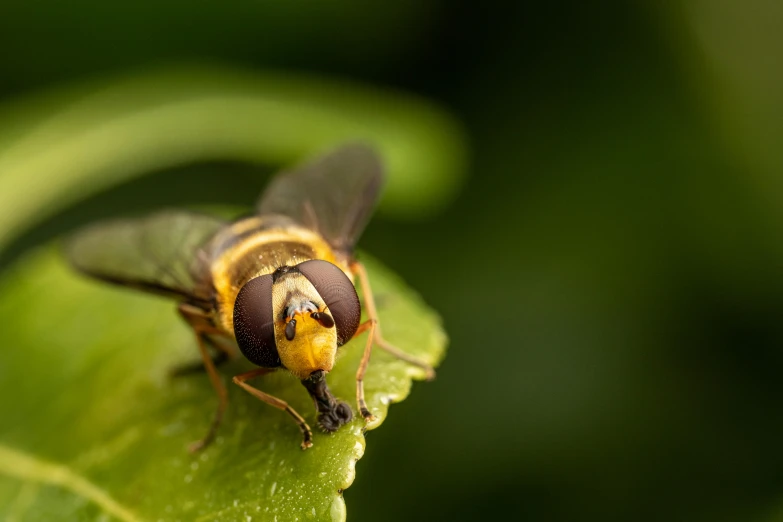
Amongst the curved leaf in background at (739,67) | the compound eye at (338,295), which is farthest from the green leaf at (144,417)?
the curved leaf in background at (739,67)

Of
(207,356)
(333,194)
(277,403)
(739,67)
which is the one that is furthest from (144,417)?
(739,67)

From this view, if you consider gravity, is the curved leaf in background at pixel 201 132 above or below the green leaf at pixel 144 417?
above

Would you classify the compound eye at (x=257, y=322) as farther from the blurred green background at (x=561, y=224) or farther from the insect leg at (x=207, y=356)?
the blurred green background at (x=561, y=224)

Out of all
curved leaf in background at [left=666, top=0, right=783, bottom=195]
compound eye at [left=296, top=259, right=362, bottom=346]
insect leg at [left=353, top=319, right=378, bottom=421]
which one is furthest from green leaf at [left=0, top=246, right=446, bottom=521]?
curved leaf in background at [left=666, top=0, right=783, bottom=195]

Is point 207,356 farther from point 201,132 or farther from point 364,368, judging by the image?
point 201,132

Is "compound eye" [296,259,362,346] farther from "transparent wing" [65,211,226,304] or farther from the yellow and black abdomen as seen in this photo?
"transparent wing" [65,211,226,304]

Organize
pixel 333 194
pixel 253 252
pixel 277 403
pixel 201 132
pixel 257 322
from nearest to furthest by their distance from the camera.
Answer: pixel 257 322 → pixel 277 403 → pixel 253 252 → pixel 333 194 → pixel 201 132

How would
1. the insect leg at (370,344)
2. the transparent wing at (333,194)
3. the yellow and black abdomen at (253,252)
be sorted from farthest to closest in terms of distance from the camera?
the transparent wing at (333,194) < the yellow and black abdomen at (253,252) < the insect leg at (370,344)
